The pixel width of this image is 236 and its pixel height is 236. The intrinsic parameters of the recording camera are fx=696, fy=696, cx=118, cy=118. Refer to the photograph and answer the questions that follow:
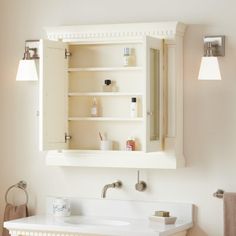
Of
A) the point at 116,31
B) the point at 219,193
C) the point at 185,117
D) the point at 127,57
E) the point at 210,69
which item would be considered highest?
the point at 116,31

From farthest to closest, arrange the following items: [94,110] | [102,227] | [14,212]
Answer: [14,212], [94,110], [102,227]

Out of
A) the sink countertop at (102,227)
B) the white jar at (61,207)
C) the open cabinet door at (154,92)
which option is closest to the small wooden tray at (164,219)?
the sink countertop at (102,227)

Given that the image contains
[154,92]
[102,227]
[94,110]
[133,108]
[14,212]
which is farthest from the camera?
[14,212]

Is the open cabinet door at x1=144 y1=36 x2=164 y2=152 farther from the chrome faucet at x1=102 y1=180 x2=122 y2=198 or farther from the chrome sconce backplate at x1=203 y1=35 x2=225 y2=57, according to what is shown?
the chrome faucet at x1=102 y1=180 x2=122 y2=198

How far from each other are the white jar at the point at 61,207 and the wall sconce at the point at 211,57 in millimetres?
1223

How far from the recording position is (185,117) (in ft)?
14.9

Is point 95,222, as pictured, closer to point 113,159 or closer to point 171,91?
point 113,159

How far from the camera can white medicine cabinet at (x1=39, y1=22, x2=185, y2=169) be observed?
4.43 meters

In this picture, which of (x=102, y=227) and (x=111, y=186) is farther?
(x=111, y=186)

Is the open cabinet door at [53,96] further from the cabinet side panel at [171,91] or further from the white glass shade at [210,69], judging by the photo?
the white glass shade at [210,69]

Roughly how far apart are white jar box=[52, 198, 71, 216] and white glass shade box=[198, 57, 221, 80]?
4.08ft

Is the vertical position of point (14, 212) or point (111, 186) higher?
point (111, 186)

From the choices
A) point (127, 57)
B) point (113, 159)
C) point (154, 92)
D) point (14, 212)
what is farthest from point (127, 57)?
point (14, 212)

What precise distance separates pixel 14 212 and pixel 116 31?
1452 millimetres
